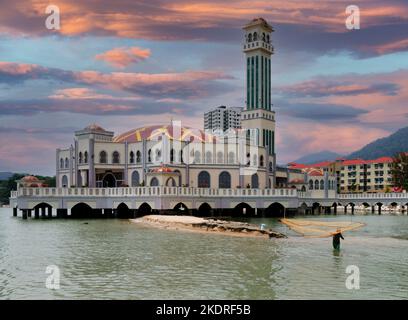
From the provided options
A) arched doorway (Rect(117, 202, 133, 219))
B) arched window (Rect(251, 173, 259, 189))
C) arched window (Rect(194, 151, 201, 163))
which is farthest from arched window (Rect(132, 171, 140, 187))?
arched window (Rect(251, 173, 259, 189))

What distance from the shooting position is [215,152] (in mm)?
79750

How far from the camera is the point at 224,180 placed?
7900cm

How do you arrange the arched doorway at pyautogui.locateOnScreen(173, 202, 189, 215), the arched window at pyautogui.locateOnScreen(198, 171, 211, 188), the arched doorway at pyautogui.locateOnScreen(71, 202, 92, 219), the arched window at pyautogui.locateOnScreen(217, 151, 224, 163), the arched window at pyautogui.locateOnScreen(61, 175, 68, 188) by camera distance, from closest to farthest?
the arched doorway at pyautogui.locateOnScreen(173, 202, 189, 215)
the arched doorway at pyautogui.locateOnScreen(71, 202, 92, 219)
the arched window at pyautogui.locateOnScreen(198, 171, 211, 188)
the arched window at pyautogui.locateOnScreen(217, 151, 224, 163)
the arched window at pyautogui.locateOnScreen(61, 175, 68, 188)

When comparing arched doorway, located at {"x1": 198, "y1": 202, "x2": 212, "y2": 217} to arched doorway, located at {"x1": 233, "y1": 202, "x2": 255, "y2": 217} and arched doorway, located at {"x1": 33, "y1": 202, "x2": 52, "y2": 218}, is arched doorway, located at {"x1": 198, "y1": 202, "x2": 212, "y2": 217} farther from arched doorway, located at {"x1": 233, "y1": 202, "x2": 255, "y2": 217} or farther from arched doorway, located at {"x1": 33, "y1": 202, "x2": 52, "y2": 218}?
arched doorway, located at {"x1": 33, "y1": 202, "x2": 52, "y2": 218}

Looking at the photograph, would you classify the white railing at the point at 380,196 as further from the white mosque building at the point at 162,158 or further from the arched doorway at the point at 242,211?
the arched doorway at the point at 242,211

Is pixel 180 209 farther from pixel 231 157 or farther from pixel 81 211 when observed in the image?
pixel 231 157

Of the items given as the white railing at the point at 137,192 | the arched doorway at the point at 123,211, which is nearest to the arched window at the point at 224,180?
the white railing at the point at 137,192

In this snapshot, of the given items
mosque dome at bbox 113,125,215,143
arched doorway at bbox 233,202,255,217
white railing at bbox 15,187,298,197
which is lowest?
arched doorway at bbox 233,202,255,217

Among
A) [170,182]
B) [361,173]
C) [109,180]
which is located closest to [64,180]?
[109,180]

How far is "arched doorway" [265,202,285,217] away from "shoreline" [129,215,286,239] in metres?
24.8

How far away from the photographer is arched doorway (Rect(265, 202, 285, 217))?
7612cm

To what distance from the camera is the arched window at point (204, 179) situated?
3075 inches

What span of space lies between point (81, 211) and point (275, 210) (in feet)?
94.9
